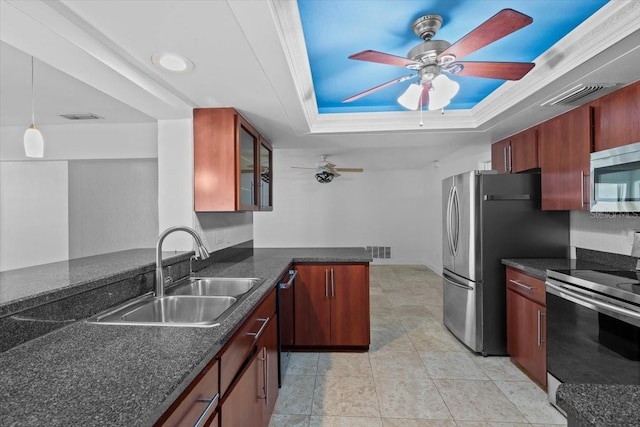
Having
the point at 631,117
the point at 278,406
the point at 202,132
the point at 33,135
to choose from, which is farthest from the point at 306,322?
the point at 631,117

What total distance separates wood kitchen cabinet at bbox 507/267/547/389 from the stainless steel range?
5.0 inches

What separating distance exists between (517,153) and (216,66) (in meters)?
2.97

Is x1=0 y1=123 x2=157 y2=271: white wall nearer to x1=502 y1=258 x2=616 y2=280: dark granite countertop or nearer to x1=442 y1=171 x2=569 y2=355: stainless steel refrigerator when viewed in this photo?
x1=442 y1=171 x2=569 y2=355: stainless steel refrigerator

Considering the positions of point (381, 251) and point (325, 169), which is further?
point (381, 251)

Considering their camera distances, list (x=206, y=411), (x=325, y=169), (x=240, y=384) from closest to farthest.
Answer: (x=206, y=411), (x=240, y=384), (x=325, y=169)

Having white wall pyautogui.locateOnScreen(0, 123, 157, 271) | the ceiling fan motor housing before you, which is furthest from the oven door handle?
white wall pyautogui.locateOnScreen(0, 123, 157, 271)

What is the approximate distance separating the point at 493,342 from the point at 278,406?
6.47ft

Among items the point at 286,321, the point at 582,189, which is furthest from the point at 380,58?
the point at 286,321

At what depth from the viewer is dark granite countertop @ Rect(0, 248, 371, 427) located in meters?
0.69

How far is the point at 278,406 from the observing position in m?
2.13

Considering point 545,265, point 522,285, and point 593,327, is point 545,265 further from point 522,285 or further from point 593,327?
point 593,327

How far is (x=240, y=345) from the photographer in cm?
135

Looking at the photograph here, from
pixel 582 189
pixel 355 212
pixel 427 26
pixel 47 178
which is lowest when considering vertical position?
pixel 355 212

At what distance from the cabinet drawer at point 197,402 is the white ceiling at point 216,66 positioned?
136 centimetres
